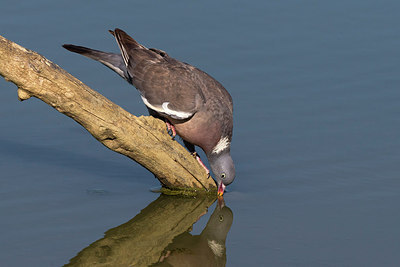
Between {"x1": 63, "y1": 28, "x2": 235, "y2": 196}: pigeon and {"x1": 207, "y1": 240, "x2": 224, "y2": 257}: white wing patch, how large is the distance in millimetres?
959

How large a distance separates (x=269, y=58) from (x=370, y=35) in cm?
158

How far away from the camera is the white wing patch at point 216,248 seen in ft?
21.5

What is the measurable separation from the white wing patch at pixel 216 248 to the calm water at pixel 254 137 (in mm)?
76

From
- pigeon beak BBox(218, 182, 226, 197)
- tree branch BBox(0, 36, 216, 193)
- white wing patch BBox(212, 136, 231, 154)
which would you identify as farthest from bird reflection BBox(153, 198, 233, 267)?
white wing patch BBox(212, 136, 231, 154)

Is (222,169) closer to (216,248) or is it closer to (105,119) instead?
(216,248)

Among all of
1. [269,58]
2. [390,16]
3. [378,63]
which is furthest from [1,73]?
[390,16]

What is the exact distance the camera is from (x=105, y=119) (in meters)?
6.71

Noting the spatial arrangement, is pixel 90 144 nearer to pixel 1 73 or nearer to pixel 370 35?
pixel 1 73

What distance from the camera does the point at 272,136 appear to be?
856cm

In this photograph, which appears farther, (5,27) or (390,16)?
(390,16)

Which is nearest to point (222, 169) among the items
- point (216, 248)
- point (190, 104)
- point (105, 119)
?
point (190, 104)

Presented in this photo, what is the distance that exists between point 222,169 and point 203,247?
1.11 meters

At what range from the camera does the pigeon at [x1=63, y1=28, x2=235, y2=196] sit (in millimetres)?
7492

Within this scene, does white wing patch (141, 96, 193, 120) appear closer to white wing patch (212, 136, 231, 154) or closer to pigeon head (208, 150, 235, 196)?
white wing patch (212, 136, 231, 154)
